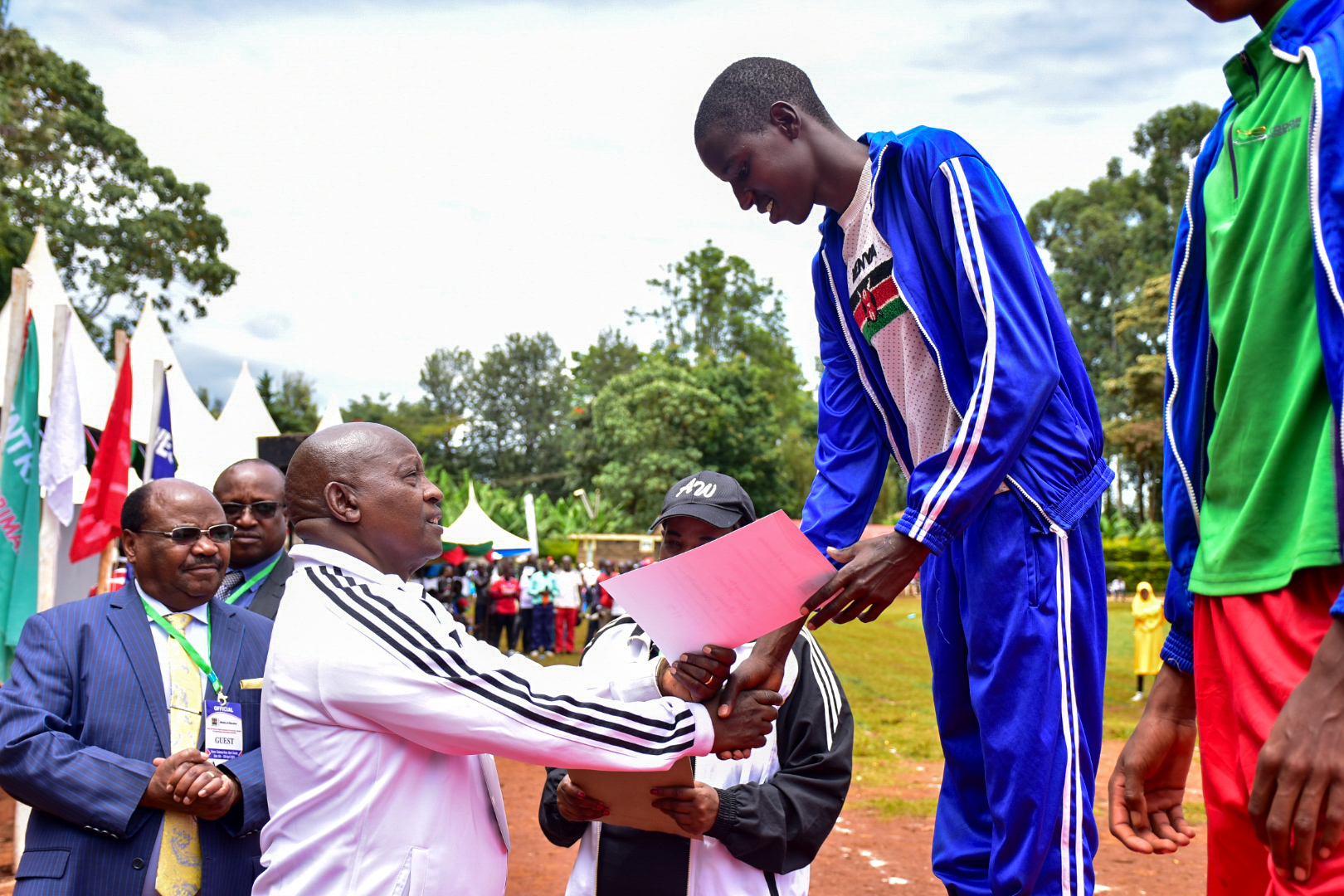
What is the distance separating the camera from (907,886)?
6.57 m

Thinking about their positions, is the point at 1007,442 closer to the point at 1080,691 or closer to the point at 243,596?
the point at 1080,691

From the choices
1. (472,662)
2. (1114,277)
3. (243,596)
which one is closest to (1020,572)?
(472,662)

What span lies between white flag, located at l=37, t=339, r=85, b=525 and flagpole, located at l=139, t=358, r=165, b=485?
4.64ft

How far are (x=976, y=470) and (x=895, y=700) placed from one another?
1444 cm

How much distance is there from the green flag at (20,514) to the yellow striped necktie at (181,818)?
3.65 metres

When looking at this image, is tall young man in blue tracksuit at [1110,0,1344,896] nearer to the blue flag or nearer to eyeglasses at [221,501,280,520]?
eyeglasses at [221,501,280,520]

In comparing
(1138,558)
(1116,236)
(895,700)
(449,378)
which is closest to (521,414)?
(449,378)

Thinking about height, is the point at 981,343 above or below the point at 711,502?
above

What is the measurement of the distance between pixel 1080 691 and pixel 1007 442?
0.56 metres

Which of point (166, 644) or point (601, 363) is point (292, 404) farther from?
point (166, 644)

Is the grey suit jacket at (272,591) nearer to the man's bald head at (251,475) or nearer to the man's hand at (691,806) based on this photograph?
the man's bald head at (251,475)

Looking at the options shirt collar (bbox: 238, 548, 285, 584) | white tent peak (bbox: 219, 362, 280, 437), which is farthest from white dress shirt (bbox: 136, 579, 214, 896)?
white tent peak (bbox: 219, 362, 280, 437)

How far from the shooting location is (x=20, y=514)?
21.7ft

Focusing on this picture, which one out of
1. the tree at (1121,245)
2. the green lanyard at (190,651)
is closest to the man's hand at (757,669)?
the green lanyard at (190,651)
